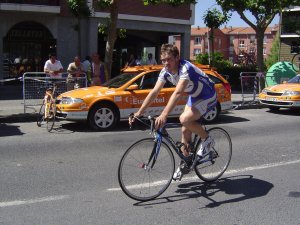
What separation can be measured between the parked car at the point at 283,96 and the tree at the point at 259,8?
387 centimetres

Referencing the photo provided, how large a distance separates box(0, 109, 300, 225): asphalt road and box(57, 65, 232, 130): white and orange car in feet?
3.65

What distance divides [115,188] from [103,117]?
5.07 meters

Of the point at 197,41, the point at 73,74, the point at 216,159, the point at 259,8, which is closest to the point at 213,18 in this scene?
the point at 259,8

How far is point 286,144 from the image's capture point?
9148mm

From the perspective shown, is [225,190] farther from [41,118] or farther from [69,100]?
[41,118]

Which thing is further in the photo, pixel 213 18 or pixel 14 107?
pixel 213 18

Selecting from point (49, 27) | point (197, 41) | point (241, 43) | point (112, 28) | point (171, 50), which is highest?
point (197, 41)

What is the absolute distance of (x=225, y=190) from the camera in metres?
5.91

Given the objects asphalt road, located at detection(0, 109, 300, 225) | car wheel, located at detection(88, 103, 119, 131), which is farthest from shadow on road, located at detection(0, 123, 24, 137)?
car wheel, located at detection(88, 103, 119, 131)

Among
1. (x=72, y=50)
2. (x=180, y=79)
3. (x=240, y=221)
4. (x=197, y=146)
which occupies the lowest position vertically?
(x=240, y=221)

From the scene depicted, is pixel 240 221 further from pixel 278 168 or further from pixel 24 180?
pixel 24 180

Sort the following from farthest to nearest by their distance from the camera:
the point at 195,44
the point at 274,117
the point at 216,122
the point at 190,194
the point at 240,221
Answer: the point at 195,44 < the point at 274,117 < the point at 216,122 < the point at 190,194 < the point at 240,221

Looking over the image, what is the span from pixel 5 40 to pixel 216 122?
13.9m

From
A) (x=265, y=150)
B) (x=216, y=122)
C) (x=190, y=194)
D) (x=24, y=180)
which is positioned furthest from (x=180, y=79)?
(x=216, y=122)
